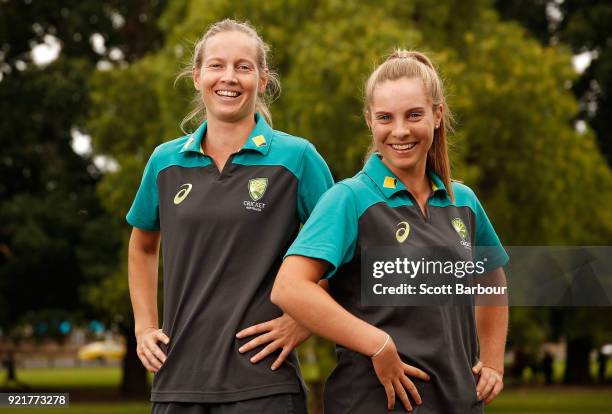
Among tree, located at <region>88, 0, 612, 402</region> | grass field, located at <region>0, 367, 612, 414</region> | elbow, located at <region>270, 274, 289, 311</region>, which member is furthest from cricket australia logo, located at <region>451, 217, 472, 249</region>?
grass field, located at <region>0, 367, 612, 414</region>

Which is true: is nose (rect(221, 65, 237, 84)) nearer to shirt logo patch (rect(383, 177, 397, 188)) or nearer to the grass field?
shirt logo patch (rect(383, 177, 397, 188))

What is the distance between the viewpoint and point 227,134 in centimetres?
401

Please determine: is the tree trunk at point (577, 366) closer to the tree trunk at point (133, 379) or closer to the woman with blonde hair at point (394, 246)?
the tree trunk at point (133, 379)

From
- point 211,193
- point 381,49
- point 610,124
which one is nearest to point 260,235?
point 211,193

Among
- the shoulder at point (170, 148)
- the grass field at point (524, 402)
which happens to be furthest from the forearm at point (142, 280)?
the grass field at point (524, 402)

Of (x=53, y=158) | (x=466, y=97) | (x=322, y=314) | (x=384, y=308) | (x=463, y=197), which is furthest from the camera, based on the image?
(x=53, y=158)

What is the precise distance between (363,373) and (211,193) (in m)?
0.86

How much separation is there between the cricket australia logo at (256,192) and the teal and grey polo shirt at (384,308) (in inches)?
14.2

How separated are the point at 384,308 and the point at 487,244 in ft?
2.18

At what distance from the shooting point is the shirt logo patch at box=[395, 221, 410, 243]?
11.6 feet

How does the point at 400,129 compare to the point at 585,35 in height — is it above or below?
below

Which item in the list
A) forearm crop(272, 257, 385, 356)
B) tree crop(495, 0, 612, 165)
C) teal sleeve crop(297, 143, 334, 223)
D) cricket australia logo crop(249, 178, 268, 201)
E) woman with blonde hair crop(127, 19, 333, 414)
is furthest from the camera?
tree crop(495, 0, 612, 165)

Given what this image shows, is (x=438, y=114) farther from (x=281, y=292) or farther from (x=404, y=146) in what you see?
(x=281, y=292)

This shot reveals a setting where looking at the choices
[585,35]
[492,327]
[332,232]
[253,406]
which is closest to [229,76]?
[332,232]
